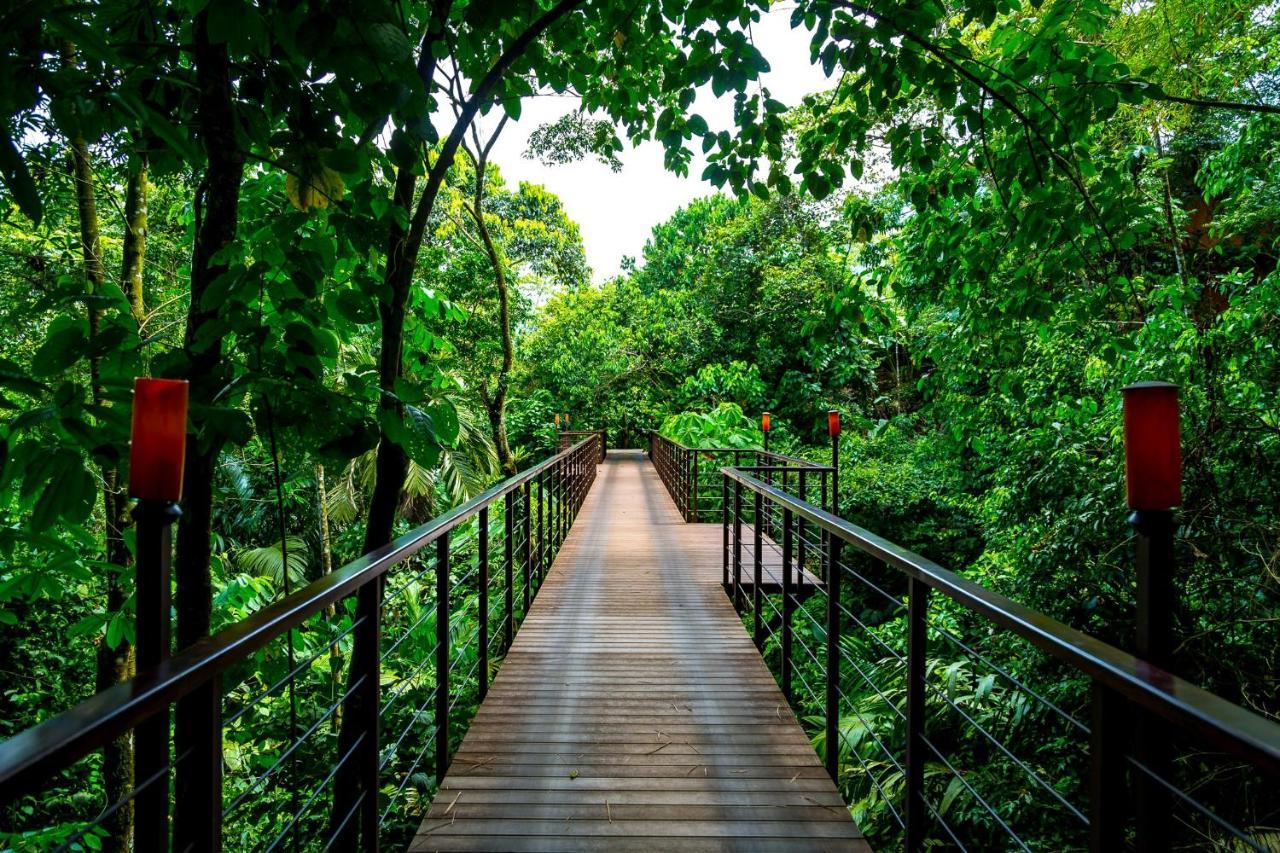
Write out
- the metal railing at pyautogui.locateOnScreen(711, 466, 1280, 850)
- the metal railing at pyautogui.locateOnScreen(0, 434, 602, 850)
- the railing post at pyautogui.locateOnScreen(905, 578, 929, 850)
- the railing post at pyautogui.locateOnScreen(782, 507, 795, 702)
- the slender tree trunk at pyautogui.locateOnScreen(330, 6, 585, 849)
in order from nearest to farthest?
the metal railing at pyautogui.locateOnScreen(0, 434, 602, 850), the metal railing at pyautogui.locateOnScreen(711, 466, 1280, 850), the railing post at pyautogui.locateOnScreen(905, 578, 929, 850), the slender tree trunk at pyautogui.locateOnScreen(330, 6, 585, 849), the railing post at pyautogui.locateOnScreen(782, 507, 795, 702)

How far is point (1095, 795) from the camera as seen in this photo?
1.26 metres

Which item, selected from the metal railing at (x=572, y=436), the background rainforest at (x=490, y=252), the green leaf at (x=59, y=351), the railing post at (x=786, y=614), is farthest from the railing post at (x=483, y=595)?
the metal railing at (x=572, y=436)

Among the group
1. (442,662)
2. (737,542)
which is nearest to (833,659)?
(442,662)

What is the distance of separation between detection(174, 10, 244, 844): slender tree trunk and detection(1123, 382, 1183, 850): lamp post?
2.12m

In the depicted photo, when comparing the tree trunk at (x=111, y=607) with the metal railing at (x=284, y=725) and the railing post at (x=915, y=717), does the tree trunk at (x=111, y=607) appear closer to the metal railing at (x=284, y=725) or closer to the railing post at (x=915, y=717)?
the metal railing at (x=284, y=725)

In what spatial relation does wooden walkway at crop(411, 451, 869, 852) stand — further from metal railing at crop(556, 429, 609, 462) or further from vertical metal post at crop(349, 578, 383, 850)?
metal railing at crop(556, 429, 609, 462)

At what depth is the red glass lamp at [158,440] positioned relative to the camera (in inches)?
45.2

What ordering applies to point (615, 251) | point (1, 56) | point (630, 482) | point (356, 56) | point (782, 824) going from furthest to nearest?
point (615, 251), point (630, 482), point (782, 824), point (356, 56), point (1, 56)

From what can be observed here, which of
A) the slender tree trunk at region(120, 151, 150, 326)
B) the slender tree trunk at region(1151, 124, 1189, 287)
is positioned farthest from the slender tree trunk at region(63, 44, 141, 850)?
the slender tree trunk at region(1151, 124, 1189, 287)

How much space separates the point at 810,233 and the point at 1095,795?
22.0 meters

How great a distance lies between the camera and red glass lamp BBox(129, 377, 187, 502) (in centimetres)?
115

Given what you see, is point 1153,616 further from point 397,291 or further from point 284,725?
point 284,725

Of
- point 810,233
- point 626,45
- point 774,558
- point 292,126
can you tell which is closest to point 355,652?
point 292,126

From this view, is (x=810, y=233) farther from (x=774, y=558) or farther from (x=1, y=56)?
(x=1, y=56)
